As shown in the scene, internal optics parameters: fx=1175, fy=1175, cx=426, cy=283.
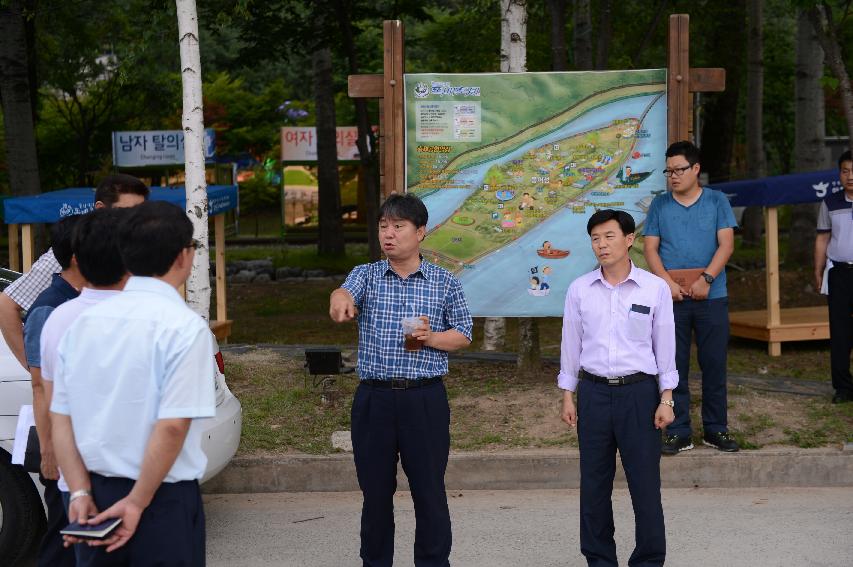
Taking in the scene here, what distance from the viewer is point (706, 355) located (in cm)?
756

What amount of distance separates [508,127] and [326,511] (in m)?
3.28

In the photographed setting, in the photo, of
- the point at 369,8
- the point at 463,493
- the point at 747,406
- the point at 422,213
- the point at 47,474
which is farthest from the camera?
the point at 369,8

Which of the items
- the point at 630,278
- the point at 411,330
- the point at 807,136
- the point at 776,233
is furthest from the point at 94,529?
the point at 807,136

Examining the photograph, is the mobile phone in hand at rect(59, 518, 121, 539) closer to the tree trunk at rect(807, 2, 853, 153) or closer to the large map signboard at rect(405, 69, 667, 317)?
the large map signboard at rect(405, 69, 667, 317)

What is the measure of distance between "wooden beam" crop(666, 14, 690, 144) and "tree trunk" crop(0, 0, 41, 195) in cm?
958

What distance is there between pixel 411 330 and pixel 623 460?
1201 millimetres

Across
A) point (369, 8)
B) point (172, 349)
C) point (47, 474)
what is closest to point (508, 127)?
point (47, 474)

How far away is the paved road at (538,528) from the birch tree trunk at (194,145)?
251cm

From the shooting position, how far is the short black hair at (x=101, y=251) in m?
3.71

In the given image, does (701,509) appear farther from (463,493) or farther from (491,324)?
(491,324)

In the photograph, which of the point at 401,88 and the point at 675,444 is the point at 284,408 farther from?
the point at 675,444

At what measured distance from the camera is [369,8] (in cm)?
1989

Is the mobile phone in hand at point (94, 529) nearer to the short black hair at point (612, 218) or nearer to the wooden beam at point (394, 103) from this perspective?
the short black hair at point (612, 218)

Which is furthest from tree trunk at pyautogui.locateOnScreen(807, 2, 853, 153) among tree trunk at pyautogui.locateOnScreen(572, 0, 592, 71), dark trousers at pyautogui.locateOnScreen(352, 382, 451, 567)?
tree trunk at pyautogui.locateOnScreen(572, 0, 592, 71)
